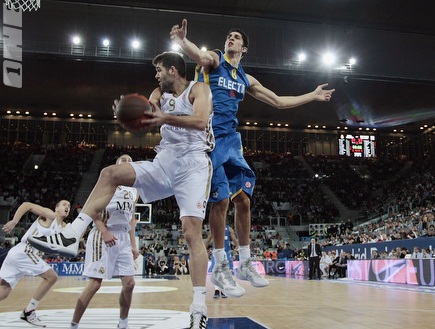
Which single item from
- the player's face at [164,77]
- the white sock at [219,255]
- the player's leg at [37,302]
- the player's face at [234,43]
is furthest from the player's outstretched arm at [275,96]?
the player's leg at [37,302]

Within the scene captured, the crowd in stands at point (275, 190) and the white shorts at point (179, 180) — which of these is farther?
the crowd in stands at point (275, 190)

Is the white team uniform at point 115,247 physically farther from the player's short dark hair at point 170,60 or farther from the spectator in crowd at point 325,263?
the spectator in crowd at point 325,263

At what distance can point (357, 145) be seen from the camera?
1515 inches

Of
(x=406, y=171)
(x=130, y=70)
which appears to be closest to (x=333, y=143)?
(x=406, y=171)

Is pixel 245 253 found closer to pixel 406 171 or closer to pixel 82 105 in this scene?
pixel 82 105

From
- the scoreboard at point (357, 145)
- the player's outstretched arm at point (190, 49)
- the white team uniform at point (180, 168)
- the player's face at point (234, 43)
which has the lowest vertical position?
the white team uniform at point (180, 168)

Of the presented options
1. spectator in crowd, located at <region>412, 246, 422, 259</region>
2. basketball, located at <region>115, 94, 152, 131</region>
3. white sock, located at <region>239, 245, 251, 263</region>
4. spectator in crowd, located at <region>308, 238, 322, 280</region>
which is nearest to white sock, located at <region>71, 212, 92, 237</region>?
basketball, located at <region>115, 94, 152, 131</region>

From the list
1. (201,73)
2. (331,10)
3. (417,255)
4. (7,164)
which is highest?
→ (331,10)

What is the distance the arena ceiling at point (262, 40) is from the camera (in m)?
22.2

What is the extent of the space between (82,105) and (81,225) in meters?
30.5

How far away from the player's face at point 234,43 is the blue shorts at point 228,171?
35.0 inches

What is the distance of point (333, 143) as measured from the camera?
3875 centimetres

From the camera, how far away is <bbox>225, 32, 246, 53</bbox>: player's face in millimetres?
4570

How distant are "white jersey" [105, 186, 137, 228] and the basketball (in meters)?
1.93
